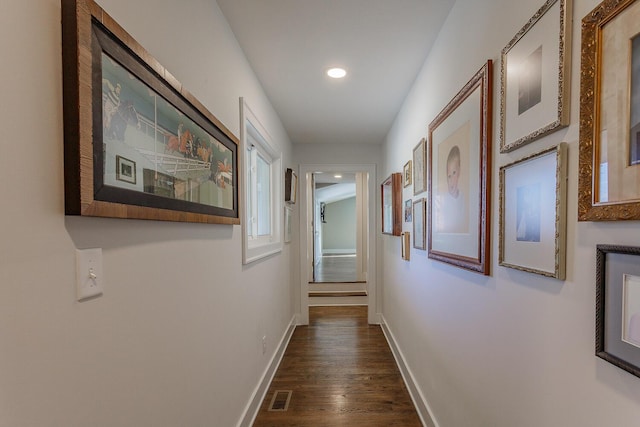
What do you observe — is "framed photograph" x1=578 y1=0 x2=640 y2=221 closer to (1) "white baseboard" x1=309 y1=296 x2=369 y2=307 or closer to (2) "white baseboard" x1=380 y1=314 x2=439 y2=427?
(2) "white baseboard" x1=380 y1=314 x2=439 y2=427

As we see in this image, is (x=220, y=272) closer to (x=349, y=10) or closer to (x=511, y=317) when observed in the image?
(x=511, y=317)

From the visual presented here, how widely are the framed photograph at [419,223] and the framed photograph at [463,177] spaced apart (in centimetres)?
17

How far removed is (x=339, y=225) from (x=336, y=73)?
10977mm

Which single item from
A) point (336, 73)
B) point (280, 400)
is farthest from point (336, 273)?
point (336, 73)

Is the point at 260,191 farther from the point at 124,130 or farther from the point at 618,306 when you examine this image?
the point at 618,306

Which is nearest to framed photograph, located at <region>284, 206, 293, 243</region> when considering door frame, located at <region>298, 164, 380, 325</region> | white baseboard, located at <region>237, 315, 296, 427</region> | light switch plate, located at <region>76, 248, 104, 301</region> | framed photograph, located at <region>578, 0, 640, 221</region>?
door frame, located at <region>298, 164, 380, 325</region>

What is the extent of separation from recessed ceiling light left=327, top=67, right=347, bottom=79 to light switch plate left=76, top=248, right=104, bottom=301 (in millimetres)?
1837

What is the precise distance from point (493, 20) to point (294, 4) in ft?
2.89

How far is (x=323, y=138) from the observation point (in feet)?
12.4

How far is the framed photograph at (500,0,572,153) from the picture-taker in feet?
2.45

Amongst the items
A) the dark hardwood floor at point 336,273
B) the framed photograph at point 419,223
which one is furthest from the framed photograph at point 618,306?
the dark hardwood floor at point 336,273

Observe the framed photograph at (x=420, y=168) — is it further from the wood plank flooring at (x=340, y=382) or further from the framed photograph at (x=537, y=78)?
the wood plank flooring at (x=340, y=382)

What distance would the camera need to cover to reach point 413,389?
2.22 m

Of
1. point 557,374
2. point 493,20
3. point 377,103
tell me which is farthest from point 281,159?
point 557,374
